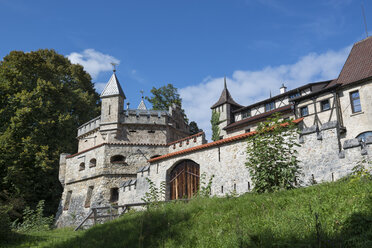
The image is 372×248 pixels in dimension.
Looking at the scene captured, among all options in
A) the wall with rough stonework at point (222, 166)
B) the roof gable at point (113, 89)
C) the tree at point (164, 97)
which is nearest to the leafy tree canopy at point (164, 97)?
the tree at point (164, 97)

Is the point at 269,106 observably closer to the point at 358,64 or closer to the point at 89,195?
the point at 358,64

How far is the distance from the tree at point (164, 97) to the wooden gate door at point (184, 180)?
17.3 meters

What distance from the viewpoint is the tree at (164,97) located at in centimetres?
3147

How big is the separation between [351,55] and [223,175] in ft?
44.1

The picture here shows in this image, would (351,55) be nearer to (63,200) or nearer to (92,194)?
(92,194)

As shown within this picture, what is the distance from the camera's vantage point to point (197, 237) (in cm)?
605

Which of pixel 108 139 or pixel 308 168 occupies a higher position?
pixel 108 139

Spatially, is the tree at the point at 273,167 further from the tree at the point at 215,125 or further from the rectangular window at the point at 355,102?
the tree at the point at 215,125

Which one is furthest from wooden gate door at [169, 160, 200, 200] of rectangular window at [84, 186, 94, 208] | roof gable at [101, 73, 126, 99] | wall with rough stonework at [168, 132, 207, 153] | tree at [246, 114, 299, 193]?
roof gable at [101, 73, 126, 99]

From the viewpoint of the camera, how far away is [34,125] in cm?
2406

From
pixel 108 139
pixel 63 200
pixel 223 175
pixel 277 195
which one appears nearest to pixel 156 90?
pixel 108 139

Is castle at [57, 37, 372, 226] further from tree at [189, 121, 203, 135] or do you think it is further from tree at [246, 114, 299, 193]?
tree at [189, 121, 203, 135]

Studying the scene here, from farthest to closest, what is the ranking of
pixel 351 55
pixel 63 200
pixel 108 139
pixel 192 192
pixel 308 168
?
pixel 63 200 < pixel 108 139 < pixel 351 55 < pixel 192 192 < pixel 308 168

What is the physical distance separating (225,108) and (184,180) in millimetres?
16231
